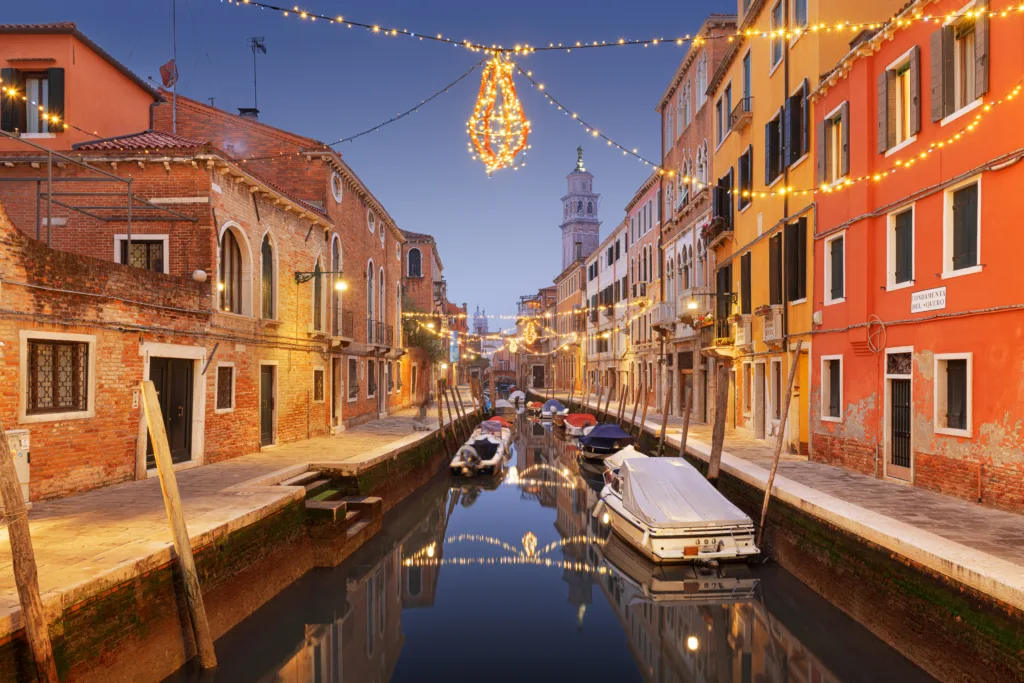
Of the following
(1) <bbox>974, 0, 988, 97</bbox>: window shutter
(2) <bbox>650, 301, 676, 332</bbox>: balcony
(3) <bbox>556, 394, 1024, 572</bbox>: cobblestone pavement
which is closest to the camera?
(3) <bbox>556, 394, 1024, 572</bbox>: cobblestone pavement

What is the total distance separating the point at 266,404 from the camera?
15.7 metres

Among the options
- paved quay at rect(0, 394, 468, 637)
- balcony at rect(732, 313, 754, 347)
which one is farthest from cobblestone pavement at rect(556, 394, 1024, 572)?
paved quay at rect(0, 394, 468, 637)

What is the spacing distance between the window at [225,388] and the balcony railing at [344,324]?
19.8 ft

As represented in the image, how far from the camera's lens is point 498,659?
765 cm

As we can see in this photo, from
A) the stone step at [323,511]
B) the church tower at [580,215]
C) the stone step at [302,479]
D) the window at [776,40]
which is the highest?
the church tower at [580,215]

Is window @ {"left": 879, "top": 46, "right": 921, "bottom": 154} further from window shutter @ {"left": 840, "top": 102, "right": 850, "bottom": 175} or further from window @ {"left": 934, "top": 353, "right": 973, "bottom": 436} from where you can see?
window @ {"left": 934, "top": 353, "right": 973, "bottom": 436}

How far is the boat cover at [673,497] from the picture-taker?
10062 mm

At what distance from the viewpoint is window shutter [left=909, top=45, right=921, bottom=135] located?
407 inches

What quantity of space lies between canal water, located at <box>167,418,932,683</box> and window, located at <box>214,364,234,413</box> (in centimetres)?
387

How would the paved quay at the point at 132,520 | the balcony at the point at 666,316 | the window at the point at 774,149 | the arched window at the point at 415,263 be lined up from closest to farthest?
the paved quay at the point at 132,520, the window at the point at 774,149, the balcony at the point at 666,316, the arched window at the point at 415,263

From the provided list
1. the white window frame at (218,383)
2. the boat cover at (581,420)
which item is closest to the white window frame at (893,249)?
the white window frame at (218,383)

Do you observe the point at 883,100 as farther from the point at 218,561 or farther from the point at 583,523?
the point at 218,561

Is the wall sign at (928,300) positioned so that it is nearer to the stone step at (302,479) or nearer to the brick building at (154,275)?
the stone step at (302,479)

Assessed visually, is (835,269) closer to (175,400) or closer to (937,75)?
(937,75)
